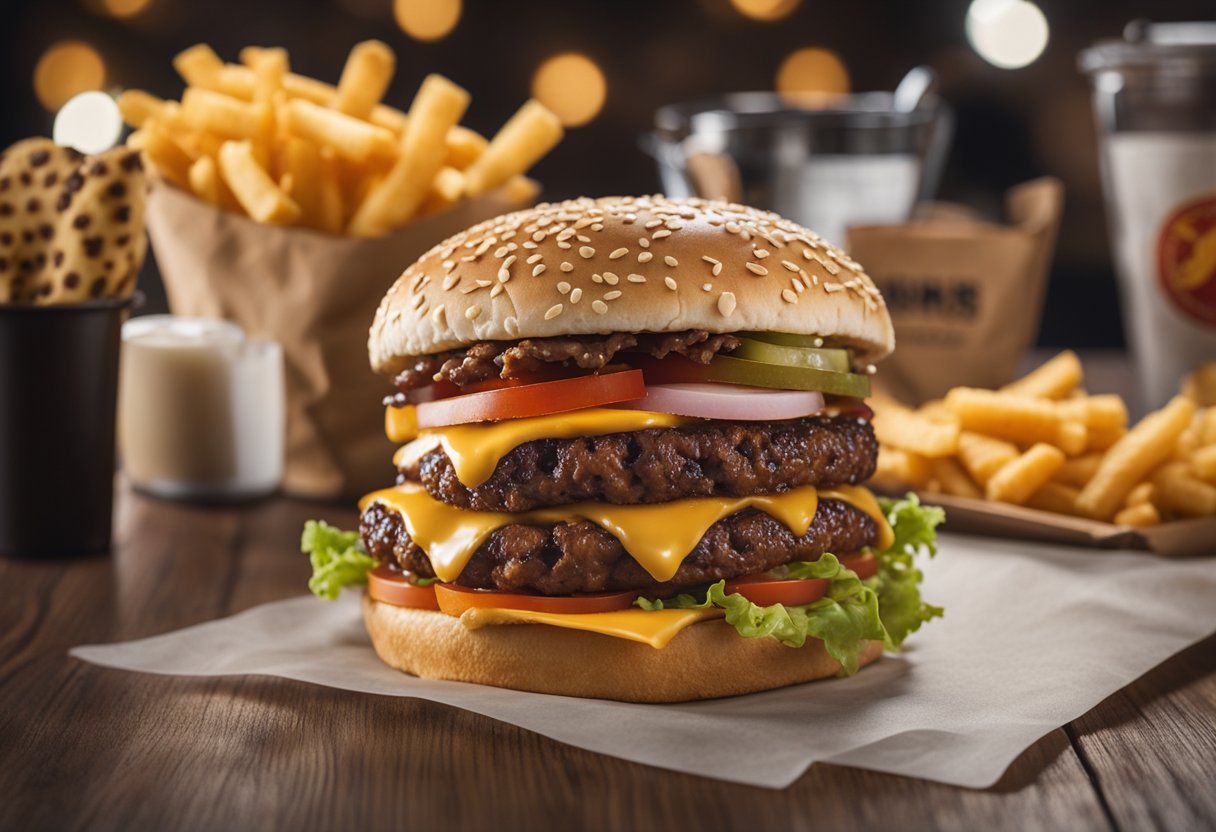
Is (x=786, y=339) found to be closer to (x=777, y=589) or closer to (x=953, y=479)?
(x=777, y=589)

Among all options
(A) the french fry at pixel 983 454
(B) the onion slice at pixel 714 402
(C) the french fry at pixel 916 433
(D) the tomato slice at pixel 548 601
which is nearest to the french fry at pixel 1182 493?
(A) the french fry at pixel 983 454

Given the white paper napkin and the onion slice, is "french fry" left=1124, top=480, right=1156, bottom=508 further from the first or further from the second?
the onion slice

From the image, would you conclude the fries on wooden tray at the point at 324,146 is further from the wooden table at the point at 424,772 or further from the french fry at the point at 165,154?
the wooden table at the point at 424,772

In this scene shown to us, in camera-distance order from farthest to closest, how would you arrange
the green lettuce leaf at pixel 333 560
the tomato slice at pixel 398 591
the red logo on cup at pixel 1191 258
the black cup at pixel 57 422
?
the red logo on cup at pixel 1191 258
the black cup at pixel 57 422
the green lettuce leaf at pixel 333 560
the tomato slice at pixel 398 591

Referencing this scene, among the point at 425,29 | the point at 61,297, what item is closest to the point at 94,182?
the point at 61,297

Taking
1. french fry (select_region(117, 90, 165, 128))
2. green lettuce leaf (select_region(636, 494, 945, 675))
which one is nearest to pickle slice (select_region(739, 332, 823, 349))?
green lettuce leaf (select_region(636, 494, 945, 675))

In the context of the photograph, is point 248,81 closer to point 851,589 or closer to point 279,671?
point 279,671
